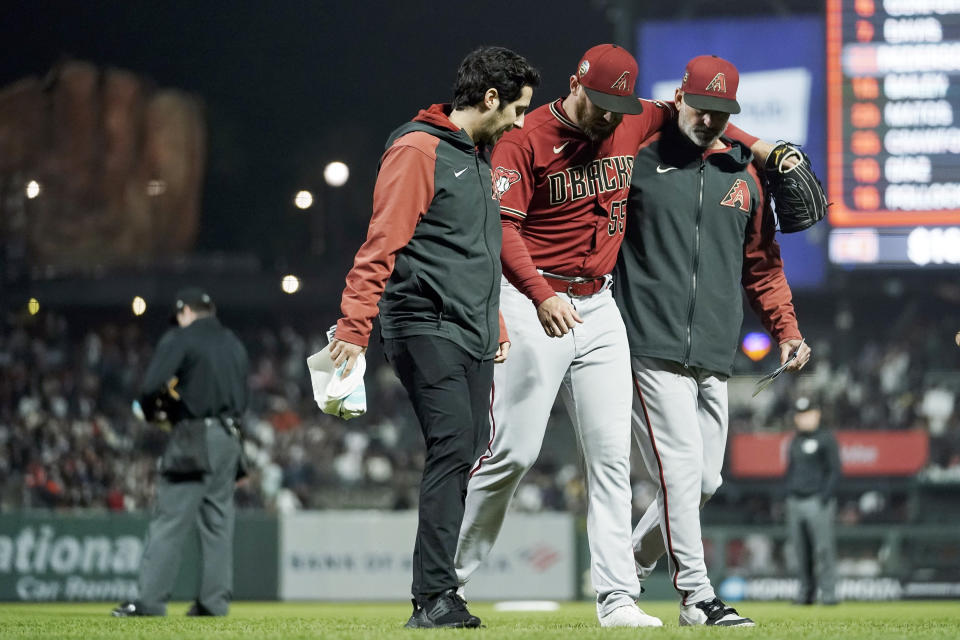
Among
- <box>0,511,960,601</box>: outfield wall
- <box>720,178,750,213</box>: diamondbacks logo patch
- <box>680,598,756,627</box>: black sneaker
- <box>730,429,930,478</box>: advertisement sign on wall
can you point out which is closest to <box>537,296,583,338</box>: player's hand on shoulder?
<box>720,178,750,213</box>: diamondbacks logo patch

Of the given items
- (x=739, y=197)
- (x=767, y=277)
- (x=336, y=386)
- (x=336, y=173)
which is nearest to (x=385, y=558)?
(x=336, y=173)

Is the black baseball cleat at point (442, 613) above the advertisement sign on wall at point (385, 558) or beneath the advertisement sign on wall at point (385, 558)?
above

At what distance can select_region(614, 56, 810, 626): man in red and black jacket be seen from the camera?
15.3ft

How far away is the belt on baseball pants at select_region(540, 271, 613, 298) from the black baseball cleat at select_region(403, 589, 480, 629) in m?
1.20

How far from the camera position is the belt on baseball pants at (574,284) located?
4.67 meters

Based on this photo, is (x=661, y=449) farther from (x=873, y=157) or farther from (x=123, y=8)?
(x=123, y=8)

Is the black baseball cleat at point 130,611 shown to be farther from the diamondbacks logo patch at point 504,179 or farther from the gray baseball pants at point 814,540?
the gray baseball pants at point 814,540

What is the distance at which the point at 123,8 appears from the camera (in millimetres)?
16562

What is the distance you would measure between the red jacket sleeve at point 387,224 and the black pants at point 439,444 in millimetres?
202

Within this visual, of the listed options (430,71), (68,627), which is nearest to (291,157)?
(430,71)

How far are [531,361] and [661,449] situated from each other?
0.59 metres

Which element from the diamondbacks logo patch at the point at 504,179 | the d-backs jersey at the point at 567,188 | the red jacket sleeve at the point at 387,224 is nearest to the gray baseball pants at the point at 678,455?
the d-backs jersey at the point at 567,188

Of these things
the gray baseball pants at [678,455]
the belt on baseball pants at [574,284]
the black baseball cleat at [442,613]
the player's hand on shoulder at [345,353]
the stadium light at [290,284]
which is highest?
the stadium light at [290,284]

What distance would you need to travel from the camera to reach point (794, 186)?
489cm
